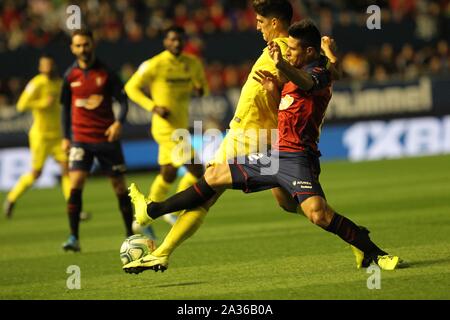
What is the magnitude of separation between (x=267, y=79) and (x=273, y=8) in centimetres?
72

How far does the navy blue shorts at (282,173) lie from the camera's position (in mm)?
8109

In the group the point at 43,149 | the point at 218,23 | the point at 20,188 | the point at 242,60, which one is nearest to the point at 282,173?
the point at 20,188

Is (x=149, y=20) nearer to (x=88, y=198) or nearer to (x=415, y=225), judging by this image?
(x=88, y=198)

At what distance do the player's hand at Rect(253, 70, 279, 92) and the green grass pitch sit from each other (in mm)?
1524

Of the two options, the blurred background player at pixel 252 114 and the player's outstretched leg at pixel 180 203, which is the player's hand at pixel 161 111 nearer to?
the blurred background player at pixel 252 114

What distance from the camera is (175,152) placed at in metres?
13.1

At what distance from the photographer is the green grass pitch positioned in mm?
7875

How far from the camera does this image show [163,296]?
7.77 m

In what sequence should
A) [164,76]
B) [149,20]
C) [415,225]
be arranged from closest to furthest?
[415,225] → [164,76] → [149,20]

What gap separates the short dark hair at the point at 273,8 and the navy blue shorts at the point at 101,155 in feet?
11.8

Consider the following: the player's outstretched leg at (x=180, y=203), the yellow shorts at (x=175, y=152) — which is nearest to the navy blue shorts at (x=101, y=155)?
the yellow shorts at (x=175, y=152)
